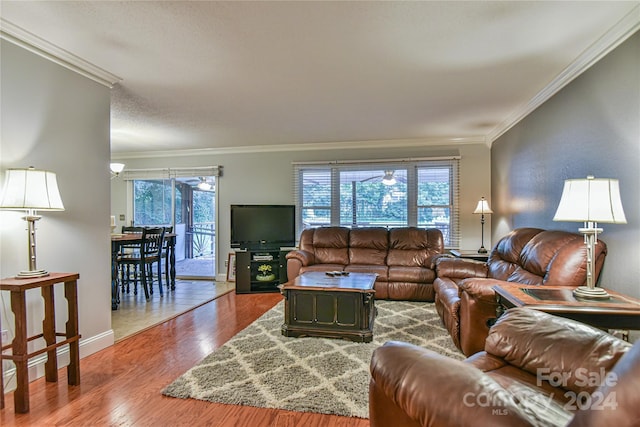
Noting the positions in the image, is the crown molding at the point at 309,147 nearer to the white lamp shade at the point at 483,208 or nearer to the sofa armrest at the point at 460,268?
the white lamp shade at the point at 483,208

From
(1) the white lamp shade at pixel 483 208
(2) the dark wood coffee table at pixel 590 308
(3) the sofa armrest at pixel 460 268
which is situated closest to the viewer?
(2) the dark wood coffee table at pixel 590 308

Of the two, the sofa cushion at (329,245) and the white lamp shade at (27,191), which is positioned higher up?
the white lamp shade at (27,191)

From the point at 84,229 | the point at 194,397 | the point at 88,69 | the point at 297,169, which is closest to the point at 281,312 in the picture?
the point at 194,397

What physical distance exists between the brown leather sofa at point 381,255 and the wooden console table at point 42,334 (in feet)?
9.12

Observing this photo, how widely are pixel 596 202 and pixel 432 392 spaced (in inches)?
64.4

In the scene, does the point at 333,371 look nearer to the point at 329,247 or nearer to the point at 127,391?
the point at 127,391

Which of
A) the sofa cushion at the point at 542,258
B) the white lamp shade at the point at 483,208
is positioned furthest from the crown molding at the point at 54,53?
the white lamp shade at the point at 483,208

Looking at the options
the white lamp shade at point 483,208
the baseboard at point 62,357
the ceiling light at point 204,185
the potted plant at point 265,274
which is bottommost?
the baseboard at point 62,357

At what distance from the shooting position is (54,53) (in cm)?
238

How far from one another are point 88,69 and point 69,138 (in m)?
0.58

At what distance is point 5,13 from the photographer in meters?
1.95

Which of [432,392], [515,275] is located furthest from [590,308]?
[432,392]

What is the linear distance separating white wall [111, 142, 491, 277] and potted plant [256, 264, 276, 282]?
114 centimetres

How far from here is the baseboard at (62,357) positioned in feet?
7.09
